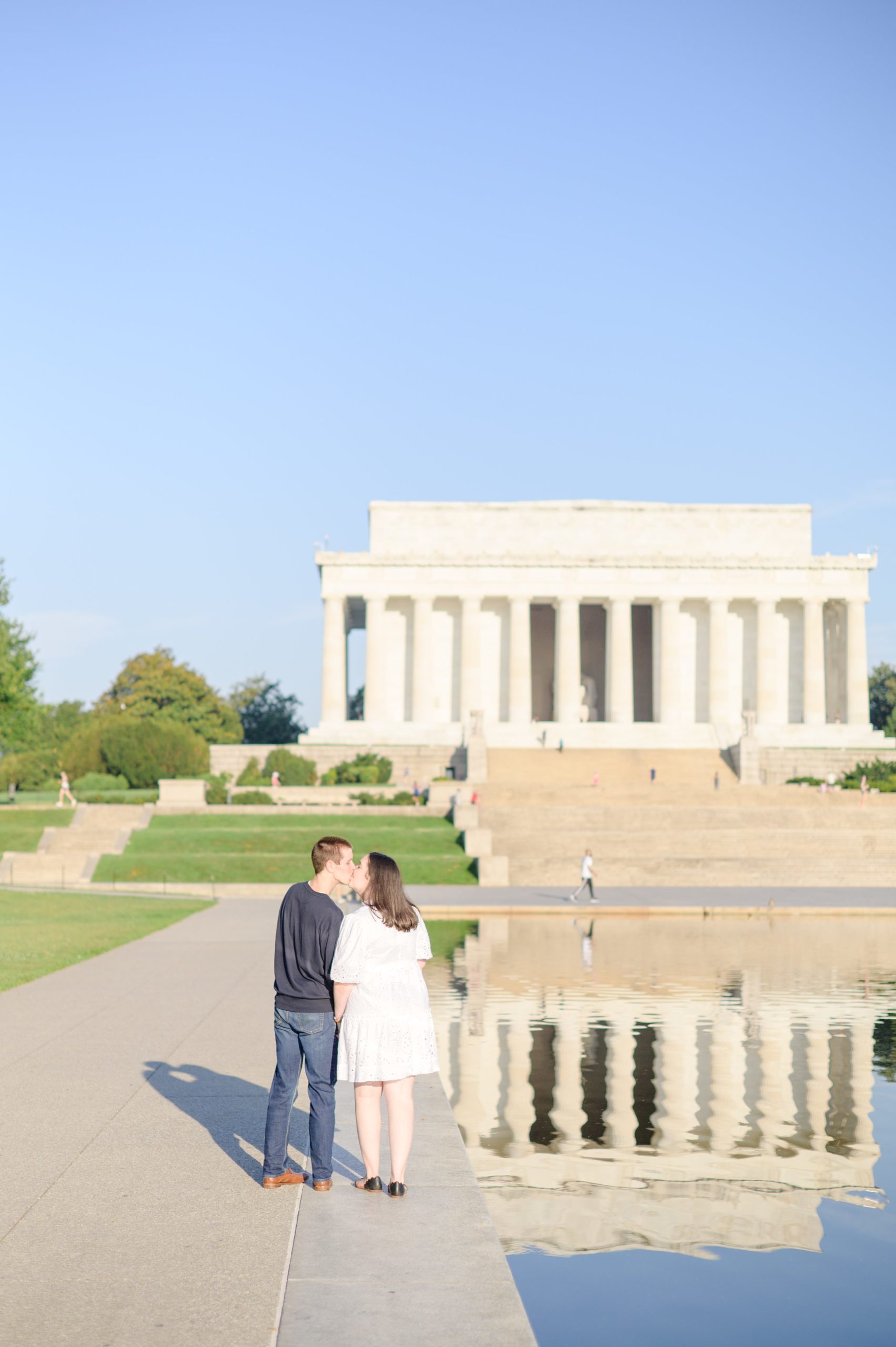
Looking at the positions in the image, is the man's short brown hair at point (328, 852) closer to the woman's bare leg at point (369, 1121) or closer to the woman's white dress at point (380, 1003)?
the woman's white dress at point (380, 1003)

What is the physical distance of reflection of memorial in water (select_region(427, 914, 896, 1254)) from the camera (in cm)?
847

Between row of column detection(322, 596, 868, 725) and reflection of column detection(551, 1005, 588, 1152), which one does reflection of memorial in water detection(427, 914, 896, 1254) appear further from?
row of column detection(322, 596, 868, 725)

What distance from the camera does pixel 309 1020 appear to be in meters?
8.51

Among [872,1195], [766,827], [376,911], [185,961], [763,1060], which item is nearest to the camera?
[376,911]

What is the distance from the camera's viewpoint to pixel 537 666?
10112cm

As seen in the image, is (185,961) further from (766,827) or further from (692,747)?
(692,747)

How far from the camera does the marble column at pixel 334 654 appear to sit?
89.8m

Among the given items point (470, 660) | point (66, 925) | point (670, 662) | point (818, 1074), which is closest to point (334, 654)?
point (470, 660)

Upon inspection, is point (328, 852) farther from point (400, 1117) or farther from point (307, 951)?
point (400, 1117)

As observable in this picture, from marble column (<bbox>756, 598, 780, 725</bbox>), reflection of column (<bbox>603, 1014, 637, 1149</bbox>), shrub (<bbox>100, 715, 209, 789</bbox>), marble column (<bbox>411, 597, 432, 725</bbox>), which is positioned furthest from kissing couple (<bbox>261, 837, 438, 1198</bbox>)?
marble column (<bbox>756, 598, 780, 725</bbox>)

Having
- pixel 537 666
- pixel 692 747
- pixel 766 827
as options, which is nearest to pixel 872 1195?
pixel 766 827

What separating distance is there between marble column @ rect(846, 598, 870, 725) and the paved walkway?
259 feet

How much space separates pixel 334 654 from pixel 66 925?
6233cm

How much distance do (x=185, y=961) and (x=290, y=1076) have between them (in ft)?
44.4
